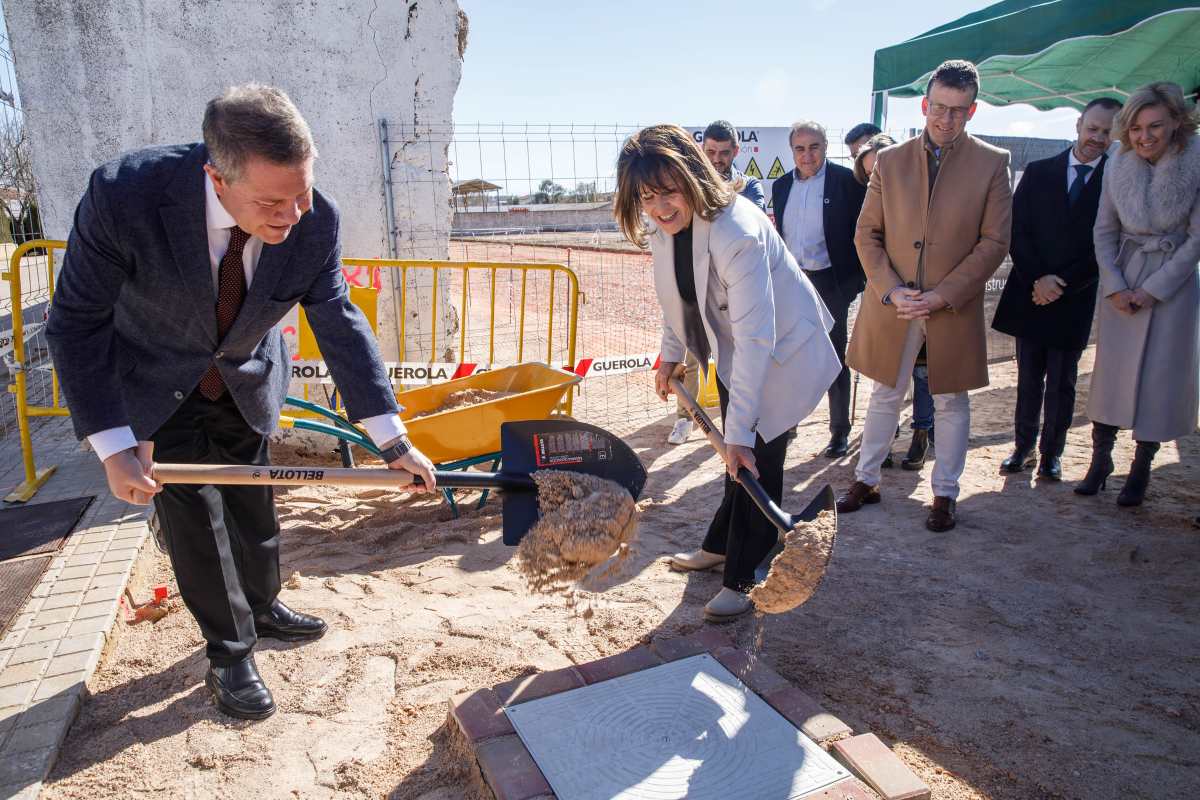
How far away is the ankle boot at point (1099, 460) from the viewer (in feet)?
14.6

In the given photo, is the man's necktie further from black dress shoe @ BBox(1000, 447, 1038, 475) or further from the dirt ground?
the dirt ground

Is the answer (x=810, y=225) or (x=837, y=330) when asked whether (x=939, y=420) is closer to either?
(x=837, y=330)

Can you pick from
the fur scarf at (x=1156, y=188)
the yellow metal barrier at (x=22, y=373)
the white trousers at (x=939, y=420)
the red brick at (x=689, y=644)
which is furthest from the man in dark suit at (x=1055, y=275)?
the yellow metal barrier at (x=22, y=373)

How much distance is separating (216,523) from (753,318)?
1.94 meters

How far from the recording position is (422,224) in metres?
5.73

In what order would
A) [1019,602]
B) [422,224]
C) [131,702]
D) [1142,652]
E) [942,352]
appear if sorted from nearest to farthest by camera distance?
[131,702] → [1142,652] → [1019,602] → [942,352] → [422,224]

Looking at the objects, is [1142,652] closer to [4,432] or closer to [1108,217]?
[1108,217]

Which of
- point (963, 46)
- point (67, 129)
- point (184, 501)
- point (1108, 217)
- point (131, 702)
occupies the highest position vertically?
point (963, 46)

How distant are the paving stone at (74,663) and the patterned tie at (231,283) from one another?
1.24 meters

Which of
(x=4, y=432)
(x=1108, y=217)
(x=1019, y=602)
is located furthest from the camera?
(x=4, y=432)

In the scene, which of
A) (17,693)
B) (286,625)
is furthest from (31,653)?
(286,625)

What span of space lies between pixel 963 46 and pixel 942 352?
4.12m

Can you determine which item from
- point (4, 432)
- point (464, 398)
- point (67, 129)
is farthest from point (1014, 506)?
point (4, 432)

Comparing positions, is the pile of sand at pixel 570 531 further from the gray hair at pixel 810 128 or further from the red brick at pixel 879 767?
the gray hair at pixel 810 128
